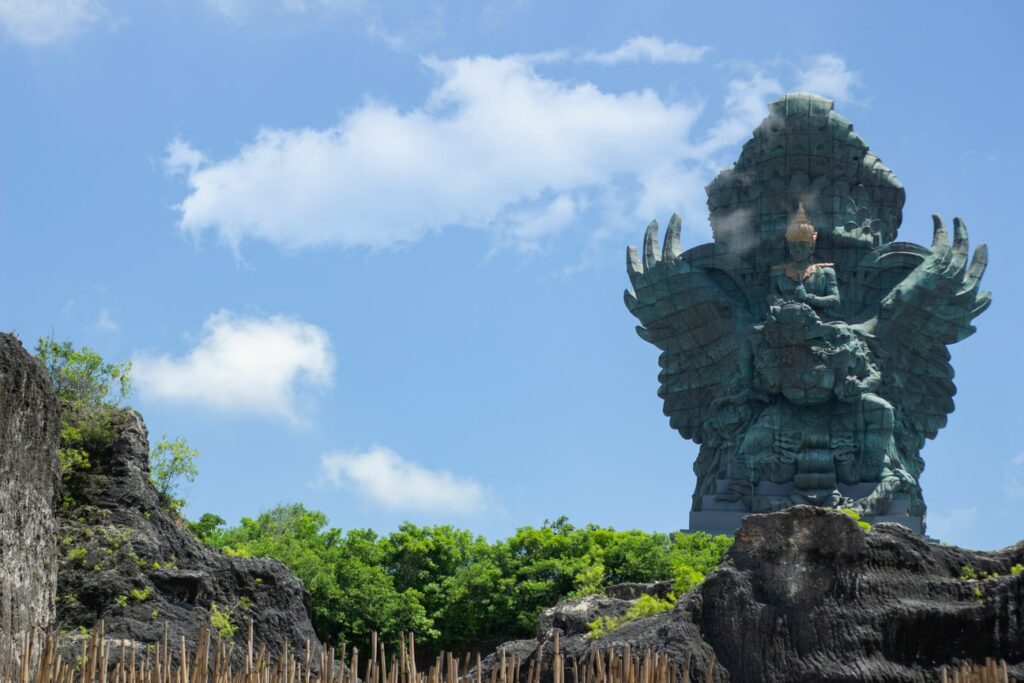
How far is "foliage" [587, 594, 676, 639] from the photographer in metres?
10.1

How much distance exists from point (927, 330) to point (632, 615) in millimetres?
13828

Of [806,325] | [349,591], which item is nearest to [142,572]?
[349,591]

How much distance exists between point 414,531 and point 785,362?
684 cm

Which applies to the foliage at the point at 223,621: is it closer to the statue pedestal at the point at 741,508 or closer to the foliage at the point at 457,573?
the foliage at the point at 457,573

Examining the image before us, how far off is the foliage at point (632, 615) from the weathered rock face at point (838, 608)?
0.99 meters

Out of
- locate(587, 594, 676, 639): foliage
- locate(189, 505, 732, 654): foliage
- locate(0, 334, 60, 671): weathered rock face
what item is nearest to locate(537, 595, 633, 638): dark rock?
locate(587, 594, 676, 639): foliage

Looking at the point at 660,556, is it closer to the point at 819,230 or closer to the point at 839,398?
the point at 839,398

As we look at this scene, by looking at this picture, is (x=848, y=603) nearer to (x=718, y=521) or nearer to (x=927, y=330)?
(x=718, y=521)

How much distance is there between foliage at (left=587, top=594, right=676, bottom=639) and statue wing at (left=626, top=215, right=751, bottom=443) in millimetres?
12866

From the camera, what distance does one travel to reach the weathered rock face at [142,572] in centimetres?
945

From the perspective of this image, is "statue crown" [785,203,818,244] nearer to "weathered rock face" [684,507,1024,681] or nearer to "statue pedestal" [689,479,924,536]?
"statue pedestal" [689,479,924,536]

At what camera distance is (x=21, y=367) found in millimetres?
7543

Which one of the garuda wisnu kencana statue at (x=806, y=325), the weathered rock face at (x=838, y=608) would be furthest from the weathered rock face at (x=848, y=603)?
the garuda wisnu kencana statue at (x=806, y=325)

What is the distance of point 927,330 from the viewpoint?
22.5 metres
